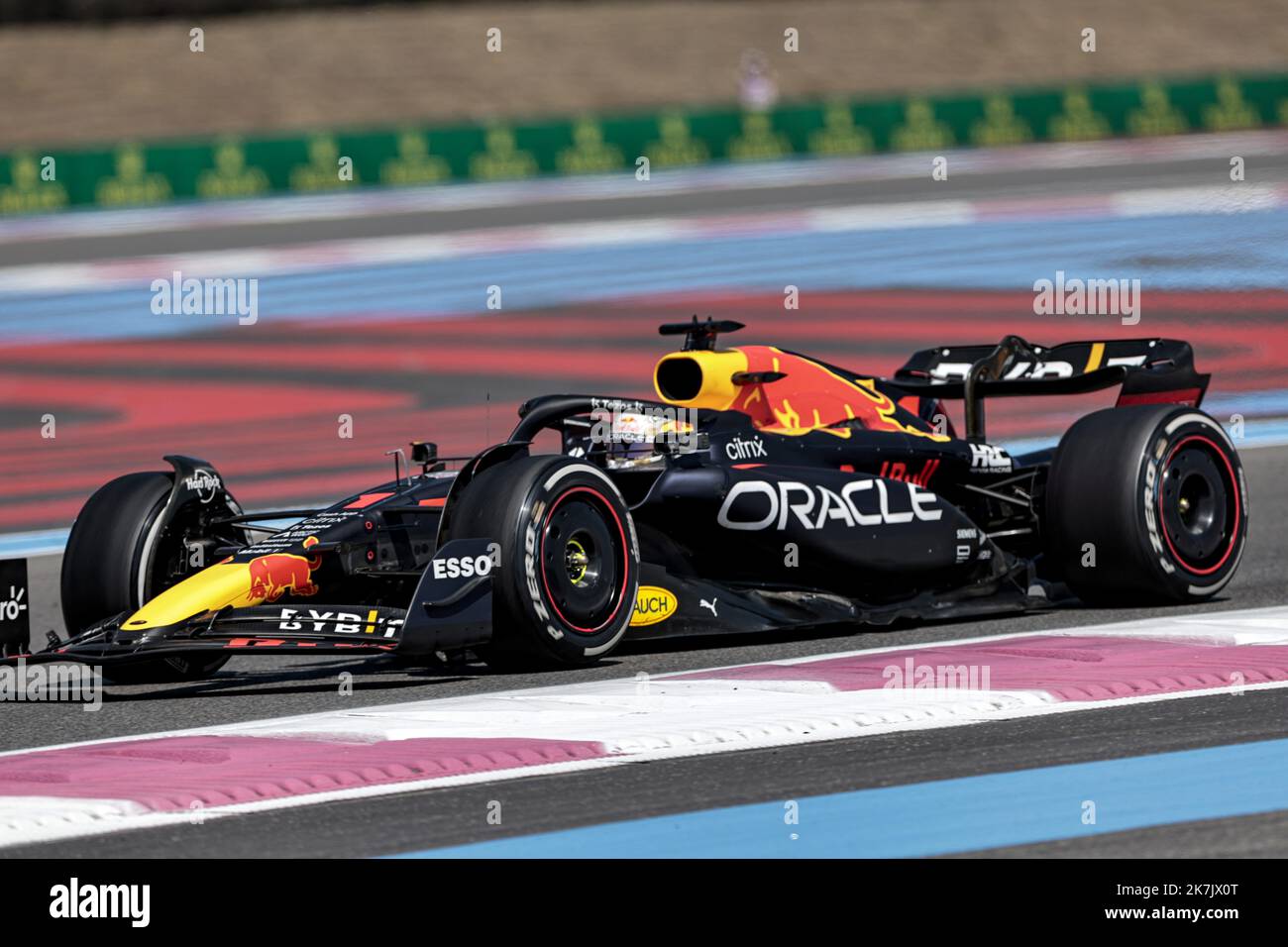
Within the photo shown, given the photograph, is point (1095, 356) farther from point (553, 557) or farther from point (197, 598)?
point (197, 598)

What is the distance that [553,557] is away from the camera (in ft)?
27.2

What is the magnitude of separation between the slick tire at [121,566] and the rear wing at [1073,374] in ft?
12.0

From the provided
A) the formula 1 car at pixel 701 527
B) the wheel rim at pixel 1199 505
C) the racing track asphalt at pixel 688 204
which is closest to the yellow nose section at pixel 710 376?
the formula 1 car at pixel 701 527

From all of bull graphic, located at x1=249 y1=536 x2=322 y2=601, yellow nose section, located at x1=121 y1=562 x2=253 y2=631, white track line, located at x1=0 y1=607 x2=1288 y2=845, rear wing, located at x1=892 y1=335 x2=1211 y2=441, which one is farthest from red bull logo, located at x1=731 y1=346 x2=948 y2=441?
yellow nose section, located at x1=121 y1=562 x2=253 y2=631

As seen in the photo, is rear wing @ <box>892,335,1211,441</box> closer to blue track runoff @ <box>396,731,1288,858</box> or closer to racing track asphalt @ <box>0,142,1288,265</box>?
blue track runoff @ <box>396,731,1288,858</box>

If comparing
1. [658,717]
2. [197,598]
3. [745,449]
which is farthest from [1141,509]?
[197,598]

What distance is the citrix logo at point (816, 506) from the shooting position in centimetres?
911

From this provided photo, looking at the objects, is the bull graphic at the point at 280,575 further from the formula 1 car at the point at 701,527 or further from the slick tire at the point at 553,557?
the slick tire at the point at 553,557

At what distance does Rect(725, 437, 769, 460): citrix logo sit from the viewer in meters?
9.23

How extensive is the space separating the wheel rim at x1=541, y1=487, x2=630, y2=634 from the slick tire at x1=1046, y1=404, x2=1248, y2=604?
214cm
